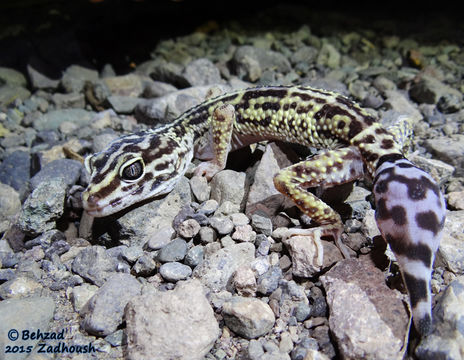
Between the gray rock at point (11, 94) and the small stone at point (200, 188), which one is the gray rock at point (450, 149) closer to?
the small stone at point (200, 188)

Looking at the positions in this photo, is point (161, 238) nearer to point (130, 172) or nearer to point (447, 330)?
point (130, 172)

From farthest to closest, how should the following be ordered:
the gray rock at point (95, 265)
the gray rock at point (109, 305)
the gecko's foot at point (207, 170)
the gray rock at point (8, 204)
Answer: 1. the gecko's foot at point (207, 170)
2. the gray rock at point (8, 204)
3. the gray rock at point (95, 265)
4. the gray rock at point (109, 305)

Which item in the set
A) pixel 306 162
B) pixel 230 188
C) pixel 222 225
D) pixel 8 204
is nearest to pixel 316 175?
pixel 306 162

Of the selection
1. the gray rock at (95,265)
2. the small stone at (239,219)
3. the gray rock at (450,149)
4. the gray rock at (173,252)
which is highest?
the gray rock at (450,149)

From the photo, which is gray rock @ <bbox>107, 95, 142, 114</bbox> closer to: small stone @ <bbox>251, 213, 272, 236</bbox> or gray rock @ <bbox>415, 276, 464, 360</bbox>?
small stone @ <bbox>251, 213, 272, 236</bbox>

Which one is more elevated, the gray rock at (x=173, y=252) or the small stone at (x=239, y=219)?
the small stone at (x=239, y=219)

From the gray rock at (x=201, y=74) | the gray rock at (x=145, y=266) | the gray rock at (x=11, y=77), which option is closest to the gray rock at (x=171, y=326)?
the gray rock at (x=145, y=266)

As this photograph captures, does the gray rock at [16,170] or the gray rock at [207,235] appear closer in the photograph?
the gray rock at [207,235]
